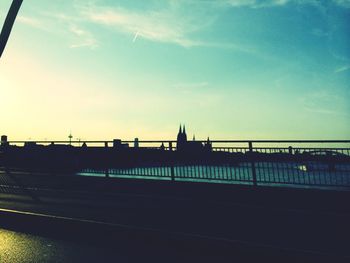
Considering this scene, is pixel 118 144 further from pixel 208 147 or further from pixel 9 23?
pixel 9 23

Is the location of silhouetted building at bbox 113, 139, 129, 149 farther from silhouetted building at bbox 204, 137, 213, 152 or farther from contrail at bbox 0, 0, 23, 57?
contrail at bbox 0, 0, 23, 57

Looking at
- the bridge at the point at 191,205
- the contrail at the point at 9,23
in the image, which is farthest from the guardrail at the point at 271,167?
the contrail at the point at 9,23

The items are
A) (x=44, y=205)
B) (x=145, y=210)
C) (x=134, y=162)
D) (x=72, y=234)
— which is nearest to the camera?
(x=72, y=234)

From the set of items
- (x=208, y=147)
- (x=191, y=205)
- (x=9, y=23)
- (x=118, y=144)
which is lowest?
(x=191, y=205)

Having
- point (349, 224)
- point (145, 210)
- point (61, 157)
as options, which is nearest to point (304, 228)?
point (349, 224)

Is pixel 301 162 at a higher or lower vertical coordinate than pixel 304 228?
higher

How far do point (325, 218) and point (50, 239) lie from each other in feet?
18.7

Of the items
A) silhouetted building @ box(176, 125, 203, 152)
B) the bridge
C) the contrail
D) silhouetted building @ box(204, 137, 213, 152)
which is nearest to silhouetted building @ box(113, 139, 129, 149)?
the bridge

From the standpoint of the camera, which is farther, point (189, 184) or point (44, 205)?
point (189, 184)

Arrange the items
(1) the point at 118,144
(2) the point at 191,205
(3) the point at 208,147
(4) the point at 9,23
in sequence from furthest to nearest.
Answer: (1) the point at 118,144
(3) the point at 208,147
(4) the point at 9,23
(2) the point at 191,205

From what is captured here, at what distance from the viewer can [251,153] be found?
10609 millimetres

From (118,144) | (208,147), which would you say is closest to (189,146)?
(208,147)

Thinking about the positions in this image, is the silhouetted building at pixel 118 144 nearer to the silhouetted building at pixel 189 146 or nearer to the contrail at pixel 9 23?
the silhouetted building at pixel 189 146

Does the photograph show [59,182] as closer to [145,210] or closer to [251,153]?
[145,210]
